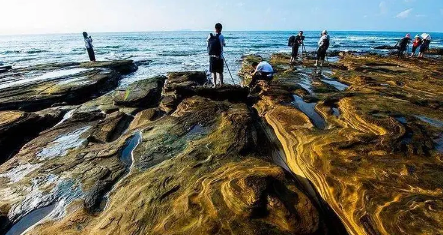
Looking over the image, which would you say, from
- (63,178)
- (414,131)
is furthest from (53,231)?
(414,131)

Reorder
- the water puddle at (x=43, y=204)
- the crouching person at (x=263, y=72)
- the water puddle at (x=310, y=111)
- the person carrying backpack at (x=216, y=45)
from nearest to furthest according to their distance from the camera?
the water puddle at (x=43, y=204), the water puddle at (x=310, y=111), the person carrying backpack at (x=216, y=45), the crouching person at (x=263, y=72)

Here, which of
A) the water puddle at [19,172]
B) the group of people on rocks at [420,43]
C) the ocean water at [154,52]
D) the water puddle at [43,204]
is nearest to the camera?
the water puddle at [43,204]

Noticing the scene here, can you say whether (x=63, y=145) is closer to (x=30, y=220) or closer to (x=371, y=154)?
(x=30, y=220)

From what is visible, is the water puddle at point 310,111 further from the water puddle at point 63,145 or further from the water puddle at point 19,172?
the water puddle at point 19,172

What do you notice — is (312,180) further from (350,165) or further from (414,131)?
(414,131)

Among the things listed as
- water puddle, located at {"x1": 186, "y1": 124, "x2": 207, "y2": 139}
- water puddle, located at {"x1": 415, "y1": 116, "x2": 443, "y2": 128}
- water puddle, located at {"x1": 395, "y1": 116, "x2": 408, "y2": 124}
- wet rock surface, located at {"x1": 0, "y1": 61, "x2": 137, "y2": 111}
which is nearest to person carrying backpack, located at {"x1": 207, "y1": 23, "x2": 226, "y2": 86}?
water puddle, located at {"x1": 186, "y1": 124, "x2": 207, "y2": 139}

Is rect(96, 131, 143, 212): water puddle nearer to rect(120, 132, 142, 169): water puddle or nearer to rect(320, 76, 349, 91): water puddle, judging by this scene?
rect(120, 132, 142, 169): water puddle

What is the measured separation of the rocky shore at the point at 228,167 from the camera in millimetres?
3883

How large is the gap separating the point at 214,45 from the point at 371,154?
7067 millimetres

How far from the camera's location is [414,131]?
21.2 ft

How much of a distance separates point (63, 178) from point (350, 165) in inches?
221

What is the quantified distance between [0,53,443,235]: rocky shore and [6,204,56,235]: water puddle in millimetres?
21

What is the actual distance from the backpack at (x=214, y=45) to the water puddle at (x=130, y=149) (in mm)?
4999

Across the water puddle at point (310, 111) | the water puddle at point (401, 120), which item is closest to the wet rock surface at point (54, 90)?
the water puddle at point (310, 111)
